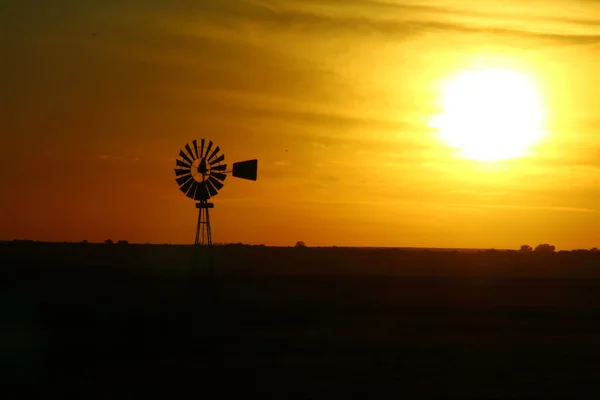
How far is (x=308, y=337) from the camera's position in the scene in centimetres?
2591

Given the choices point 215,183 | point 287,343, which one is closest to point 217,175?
point 215,183

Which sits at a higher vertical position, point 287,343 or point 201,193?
point 201,193

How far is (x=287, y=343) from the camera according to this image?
80.3 feet

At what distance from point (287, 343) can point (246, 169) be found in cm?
1118

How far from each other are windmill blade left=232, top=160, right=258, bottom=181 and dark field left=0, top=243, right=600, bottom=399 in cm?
470

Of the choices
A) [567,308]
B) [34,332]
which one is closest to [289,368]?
[34,332]

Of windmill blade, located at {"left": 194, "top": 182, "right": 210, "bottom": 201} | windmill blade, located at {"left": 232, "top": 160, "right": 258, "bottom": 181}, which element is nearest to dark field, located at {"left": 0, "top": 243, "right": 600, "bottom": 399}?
windmill blade, located at {"left": 194, "top": 182, "right": 210, "bottom": 201}

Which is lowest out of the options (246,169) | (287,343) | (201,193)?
(287,343)

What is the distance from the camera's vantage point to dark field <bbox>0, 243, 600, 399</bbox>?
1822cm

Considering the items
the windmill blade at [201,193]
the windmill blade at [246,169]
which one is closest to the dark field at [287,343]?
the windmill blade at [201,193]

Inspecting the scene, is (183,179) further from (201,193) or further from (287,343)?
(287,343)

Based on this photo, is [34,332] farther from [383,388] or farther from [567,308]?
[567,308]

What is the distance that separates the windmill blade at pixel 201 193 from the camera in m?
34.1

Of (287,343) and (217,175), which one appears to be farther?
(217,175)
